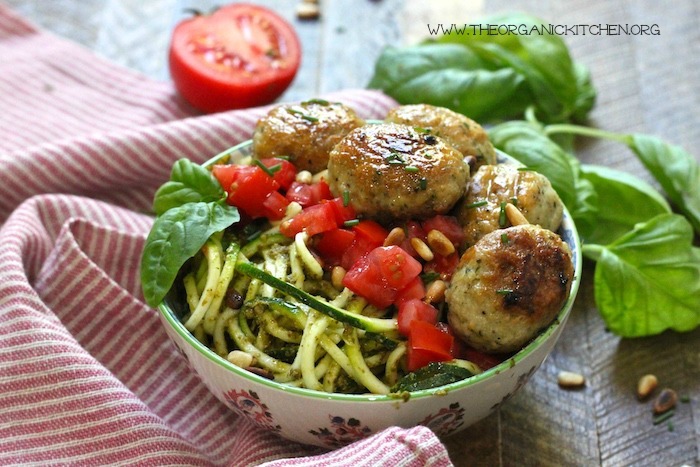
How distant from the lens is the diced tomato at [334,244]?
115 inches

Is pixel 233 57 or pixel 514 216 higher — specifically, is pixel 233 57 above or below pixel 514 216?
below

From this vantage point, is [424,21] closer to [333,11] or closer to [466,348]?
[333,11]

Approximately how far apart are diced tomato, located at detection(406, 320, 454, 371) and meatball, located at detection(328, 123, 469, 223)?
0.40 metres

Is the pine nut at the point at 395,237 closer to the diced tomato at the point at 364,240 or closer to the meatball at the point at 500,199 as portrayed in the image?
the diced tomato at the point at 364,240

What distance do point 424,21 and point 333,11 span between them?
602 mm

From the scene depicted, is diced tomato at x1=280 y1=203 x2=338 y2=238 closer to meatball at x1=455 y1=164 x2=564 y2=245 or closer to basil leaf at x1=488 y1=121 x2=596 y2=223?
meatball at x1=455 y1=164 x2=564 y2=245

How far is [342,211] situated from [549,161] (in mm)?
1211

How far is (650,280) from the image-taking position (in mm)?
3580

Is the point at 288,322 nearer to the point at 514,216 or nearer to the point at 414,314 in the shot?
the point at 414,314

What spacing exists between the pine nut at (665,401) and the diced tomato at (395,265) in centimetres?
125

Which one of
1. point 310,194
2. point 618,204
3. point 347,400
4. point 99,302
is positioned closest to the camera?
point 347,400

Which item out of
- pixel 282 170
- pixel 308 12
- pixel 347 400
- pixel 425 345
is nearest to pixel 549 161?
pixel 282 170

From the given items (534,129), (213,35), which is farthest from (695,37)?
(213,35)

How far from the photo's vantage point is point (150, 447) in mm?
2990
